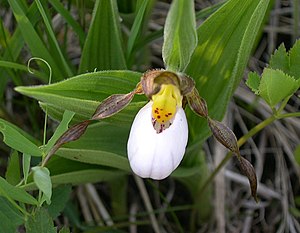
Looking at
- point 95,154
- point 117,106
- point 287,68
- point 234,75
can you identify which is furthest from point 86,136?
point 287,68

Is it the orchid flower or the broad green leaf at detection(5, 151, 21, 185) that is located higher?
the orchid flower

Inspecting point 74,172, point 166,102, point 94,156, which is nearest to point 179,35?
point 166,102

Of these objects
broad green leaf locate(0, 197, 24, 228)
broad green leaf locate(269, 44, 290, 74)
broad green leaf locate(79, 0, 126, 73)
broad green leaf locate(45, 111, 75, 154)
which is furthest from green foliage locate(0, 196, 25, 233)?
broad green leaf locate(269, 44, 290, 74)

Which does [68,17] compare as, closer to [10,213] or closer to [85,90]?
[85,90]

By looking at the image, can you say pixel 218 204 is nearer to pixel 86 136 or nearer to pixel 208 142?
pixel 208 142

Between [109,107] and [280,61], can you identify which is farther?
[280,61]

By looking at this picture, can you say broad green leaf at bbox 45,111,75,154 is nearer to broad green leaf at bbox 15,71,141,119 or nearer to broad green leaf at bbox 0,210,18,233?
broad green leaf at bbox 15,71,141,119
